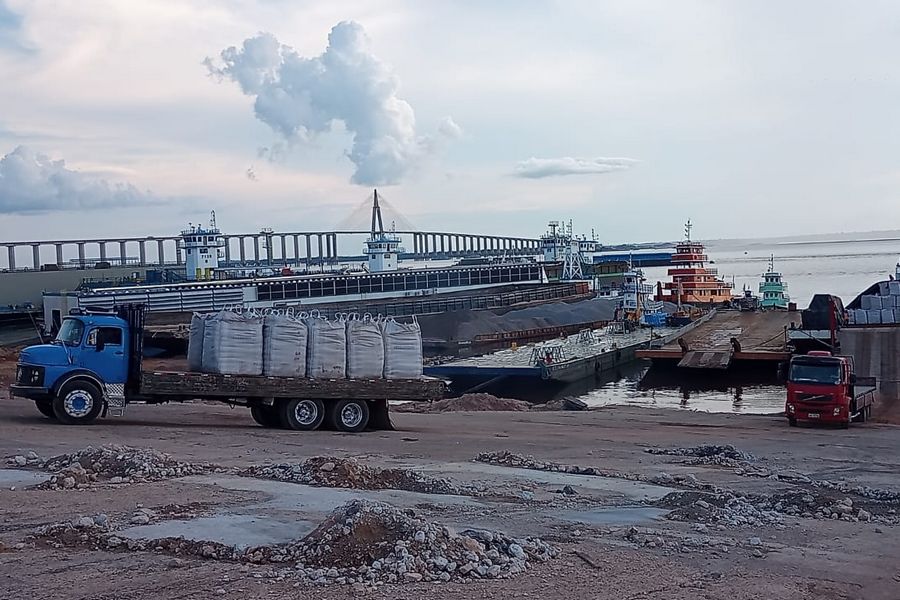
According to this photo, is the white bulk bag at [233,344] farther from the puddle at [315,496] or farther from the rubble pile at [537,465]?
the puddle at [315,496]

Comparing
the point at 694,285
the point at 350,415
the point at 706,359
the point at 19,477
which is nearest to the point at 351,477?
the point at 19,477

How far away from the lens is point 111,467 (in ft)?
41.7

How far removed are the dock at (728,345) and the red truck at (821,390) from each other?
1684 centimetres

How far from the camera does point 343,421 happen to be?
2003 centimetres

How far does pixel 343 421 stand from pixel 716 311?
49.7m

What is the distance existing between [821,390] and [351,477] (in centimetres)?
1630

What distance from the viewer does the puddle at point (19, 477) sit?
12.2 m

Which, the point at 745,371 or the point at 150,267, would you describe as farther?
the point at 150,267

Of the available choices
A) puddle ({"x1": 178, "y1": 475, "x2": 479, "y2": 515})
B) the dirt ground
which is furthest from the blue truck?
puddle ({"x1": 178, "y1": 475, "x2": 479, "y2": 515})

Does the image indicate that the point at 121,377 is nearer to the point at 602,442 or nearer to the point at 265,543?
the point at 602,442

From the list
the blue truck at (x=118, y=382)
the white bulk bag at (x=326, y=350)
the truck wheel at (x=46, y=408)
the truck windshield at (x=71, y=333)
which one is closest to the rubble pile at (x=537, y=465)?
the white bulk bag at (x=326, y=350)

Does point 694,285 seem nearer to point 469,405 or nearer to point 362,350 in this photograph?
point 469,405

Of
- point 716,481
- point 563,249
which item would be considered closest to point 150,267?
point 563,249

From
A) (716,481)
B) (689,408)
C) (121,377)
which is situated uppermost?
(121,377)
